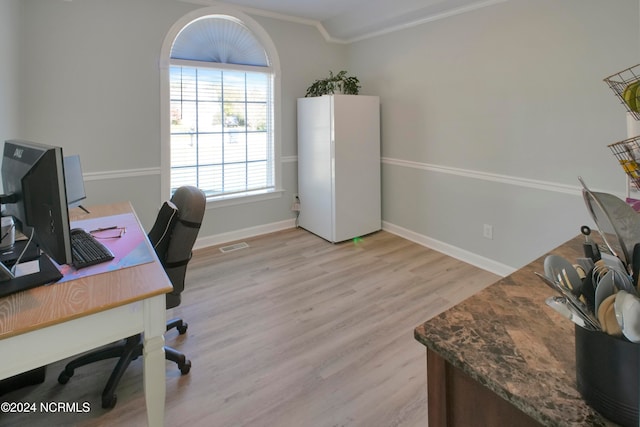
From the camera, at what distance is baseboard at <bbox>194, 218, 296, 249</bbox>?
385cm

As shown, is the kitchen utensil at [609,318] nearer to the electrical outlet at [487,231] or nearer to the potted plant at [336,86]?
the electrical outlet at [487,231]

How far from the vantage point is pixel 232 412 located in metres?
1.68

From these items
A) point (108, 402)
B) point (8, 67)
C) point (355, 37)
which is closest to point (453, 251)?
point (355, 37)

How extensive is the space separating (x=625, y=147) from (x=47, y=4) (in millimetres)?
3920

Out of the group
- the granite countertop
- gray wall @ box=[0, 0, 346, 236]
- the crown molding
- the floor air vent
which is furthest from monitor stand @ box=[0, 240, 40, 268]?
the crown molding

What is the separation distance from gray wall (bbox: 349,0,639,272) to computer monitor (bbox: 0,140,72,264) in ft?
10.1


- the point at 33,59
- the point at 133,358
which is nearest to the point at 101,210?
the point at 133,358

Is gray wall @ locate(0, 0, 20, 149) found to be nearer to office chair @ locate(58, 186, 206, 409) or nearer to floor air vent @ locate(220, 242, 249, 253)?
office chair @ locate(58, 186, 206, 409)

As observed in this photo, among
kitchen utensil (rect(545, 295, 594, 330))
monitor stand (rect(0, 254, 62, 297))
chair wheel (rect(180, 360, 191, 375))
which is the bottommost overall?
chair wheel (rect(180, 360, 191, 375))

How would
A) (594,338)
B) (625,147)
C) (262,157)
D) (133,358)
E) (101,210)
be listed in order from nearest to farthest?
1. (594,338)
2. (625,147)
3. (133,358)
4. (101,210)
5. (262,157)

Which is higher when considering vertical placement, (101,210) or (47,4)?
(47,4)

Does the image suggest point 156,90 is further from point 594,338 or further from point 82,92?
point 594,338

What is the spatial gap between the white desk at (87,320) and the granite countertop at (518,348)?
985mm

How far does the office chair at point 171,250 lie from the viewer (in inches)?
69.8
